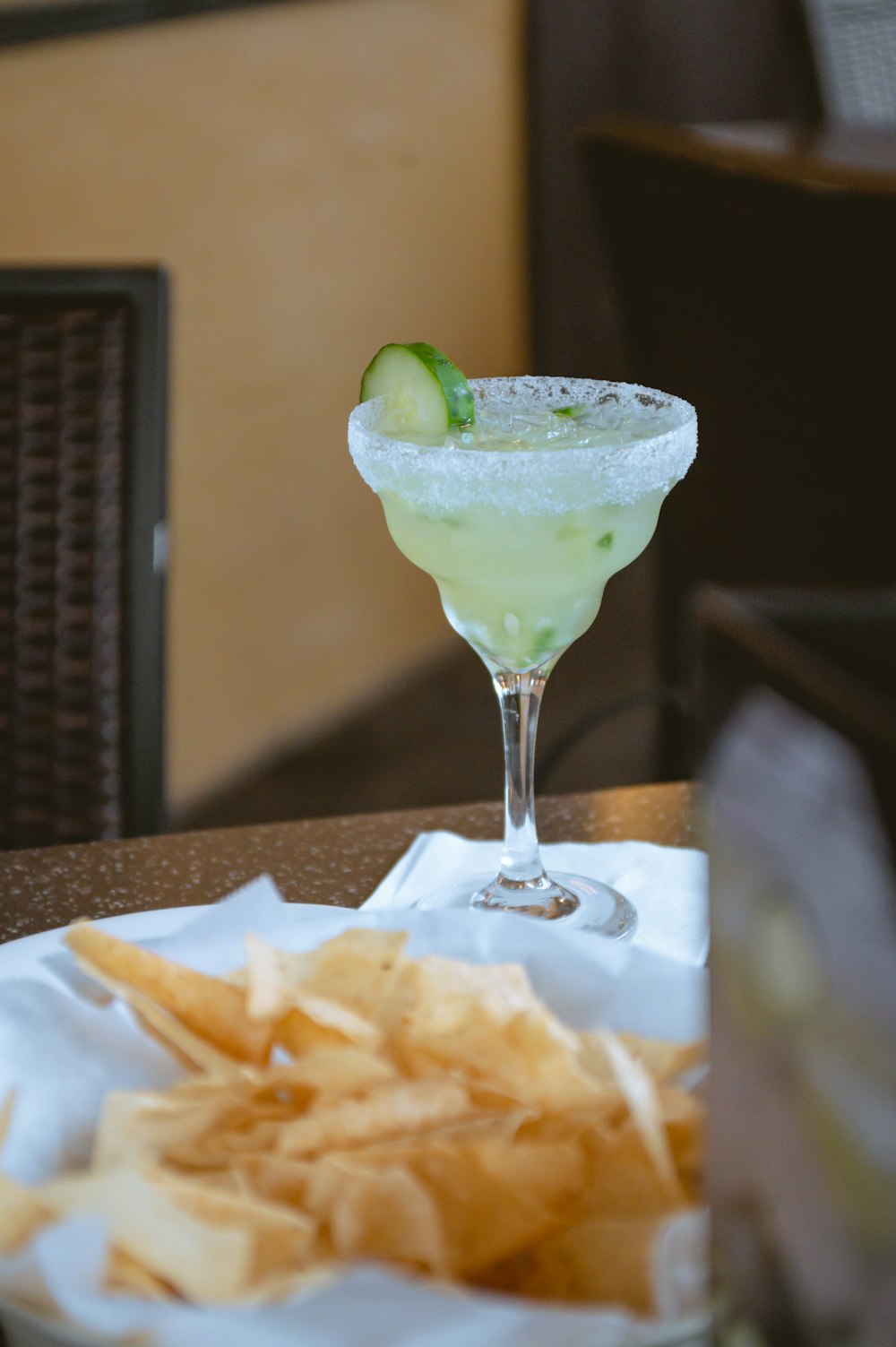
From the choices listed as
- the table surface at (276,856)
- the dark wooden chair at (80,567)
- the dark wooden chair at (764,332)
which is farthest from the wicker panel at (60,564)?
the dark wooden chair at (764,332)

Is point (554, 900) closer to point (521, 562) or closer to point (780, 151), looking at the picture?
point (521, 562)

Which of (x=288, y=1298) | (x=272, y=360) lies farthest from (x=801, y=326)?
(x=288, y=1298)

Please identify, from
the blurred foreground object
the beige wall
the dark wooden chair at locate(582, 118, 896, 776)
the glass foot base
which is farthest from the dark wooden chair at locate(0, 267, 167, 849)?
the beige wall

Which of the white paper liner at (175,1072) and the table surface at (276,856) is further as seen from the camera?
the table surface at (276,856)

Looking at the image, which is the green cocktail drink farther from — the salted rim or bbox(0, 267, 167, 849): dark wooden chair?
bbox(0, 267, 167, 849): dark wooden chair

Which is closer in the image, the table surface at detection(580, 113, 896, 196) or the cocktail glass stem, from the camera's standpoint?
the cocktail glass stem

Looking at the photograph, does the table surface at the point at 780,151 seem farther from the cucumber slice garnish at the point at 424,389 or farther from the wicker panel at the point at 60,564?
the cucumber slice garnish at the point at 424,389
